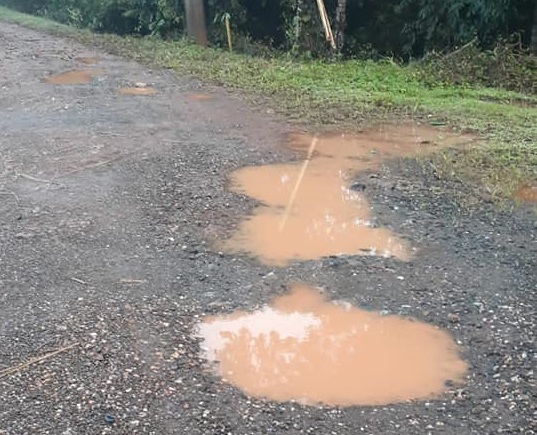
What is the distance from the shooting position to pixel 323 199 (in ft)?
19.1

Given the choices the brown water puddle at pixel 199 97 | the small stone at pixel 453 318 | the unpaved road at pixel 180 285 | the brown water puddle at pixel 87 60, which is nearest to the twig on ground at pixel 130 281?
the unpaved road at pixel 180 285

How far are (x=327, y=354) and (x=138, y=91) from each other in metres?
7.03

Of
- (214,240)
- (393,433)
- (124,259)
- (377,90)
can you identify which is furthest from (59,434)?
(377,90)

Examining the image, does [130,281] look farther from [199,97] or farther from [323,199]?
[199,97]

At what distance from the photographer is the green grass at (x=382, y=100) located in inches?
260

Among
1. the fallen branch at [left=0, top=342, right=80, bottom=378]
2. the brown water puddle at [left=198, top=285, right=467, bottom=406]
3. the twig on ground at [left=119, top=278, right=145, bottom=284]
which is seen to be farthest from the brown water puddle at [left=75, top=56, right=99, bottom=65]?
the fallen branch at [left=0, top=342, right=80, bottom=378]

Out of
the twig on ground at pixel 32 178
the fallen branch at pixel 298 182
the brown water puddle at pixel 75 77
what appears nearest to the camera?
the fallen branch at pixel 298 182

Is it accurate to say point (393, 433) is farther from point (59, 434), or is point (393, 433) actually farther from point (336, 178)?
point (336, 178)

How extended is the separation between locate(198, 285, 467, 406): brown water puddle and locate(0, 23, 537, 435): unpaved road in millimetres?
95

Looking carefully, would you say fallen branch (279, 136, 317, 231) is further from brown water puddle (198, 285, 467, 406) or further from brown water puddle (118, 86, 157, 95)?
brown water puddle (118, 86, 157, 95)

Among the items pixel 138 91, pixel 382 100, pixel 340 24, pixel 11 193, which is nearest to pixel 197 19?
pixel 340 24

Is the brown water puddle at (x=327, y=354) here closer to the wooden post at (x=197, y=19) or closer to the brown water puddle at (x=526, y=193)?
the brown water puddle at (x=526, y=193)

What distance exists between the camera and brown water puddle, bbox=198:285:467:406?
11.2ft

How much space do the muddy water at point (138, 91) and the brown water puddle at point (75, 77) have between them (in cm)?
87
